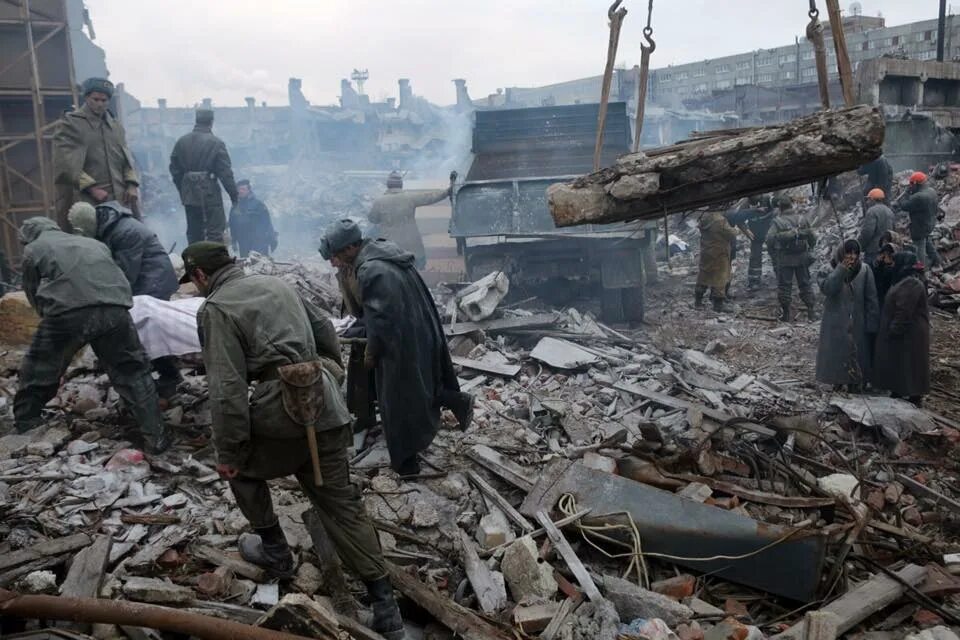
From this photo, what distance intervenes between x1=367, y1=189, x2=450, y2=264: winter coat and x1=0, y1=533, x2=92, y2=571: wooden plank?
763 cm

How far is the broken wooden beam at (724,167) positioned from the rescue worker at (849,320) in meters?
2.99

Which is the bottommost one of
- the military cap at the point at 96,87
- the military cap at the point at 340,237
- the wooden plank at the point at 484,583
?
the wooden plank at the point at 484,583

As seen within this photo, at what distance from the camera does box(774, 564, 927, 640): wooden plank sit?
345 cm

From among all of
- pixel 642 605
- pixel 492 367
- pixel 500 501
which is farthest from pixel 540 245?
pixel 642 605

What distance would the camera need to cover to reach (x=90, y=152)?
710cm

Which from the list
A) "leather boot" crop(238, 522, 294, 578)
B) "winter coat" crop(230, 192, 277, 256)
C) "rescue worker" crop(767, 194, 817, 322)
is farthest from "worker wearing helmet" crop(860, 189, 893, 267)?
"winter coat" crop(230, 192, 277, 256)

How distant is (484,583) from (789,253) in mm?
7815

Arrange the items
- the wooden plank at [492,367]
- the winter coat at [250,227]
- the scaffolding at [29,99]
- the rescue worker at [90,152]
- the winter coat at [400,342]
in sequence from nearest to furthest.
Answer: the winter coat at [400,342] → the rescue worker at [90,152] → the wooden plank at [492,367] → the scaffolding at [29,99] → the winter coat at [250,227]

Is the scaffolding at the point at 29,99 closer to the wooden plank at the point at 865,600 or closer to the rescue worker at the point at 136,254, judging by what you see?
the rescue worker at the point at 136,254

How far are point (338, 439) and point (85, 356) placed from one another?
442 centimetres

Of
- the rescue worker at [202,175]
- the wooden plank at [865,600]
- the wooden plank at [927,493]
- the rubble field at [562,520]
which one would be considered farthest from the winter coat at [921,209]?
the rescue worker at [202,175]

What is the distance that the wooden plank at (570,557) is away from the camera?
370cm

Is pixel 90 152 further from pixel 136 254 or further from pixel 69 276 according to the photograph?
pixel 69 276

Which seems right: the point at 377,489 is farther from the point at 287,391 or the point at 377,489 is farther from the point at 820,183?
the point at 820,183
